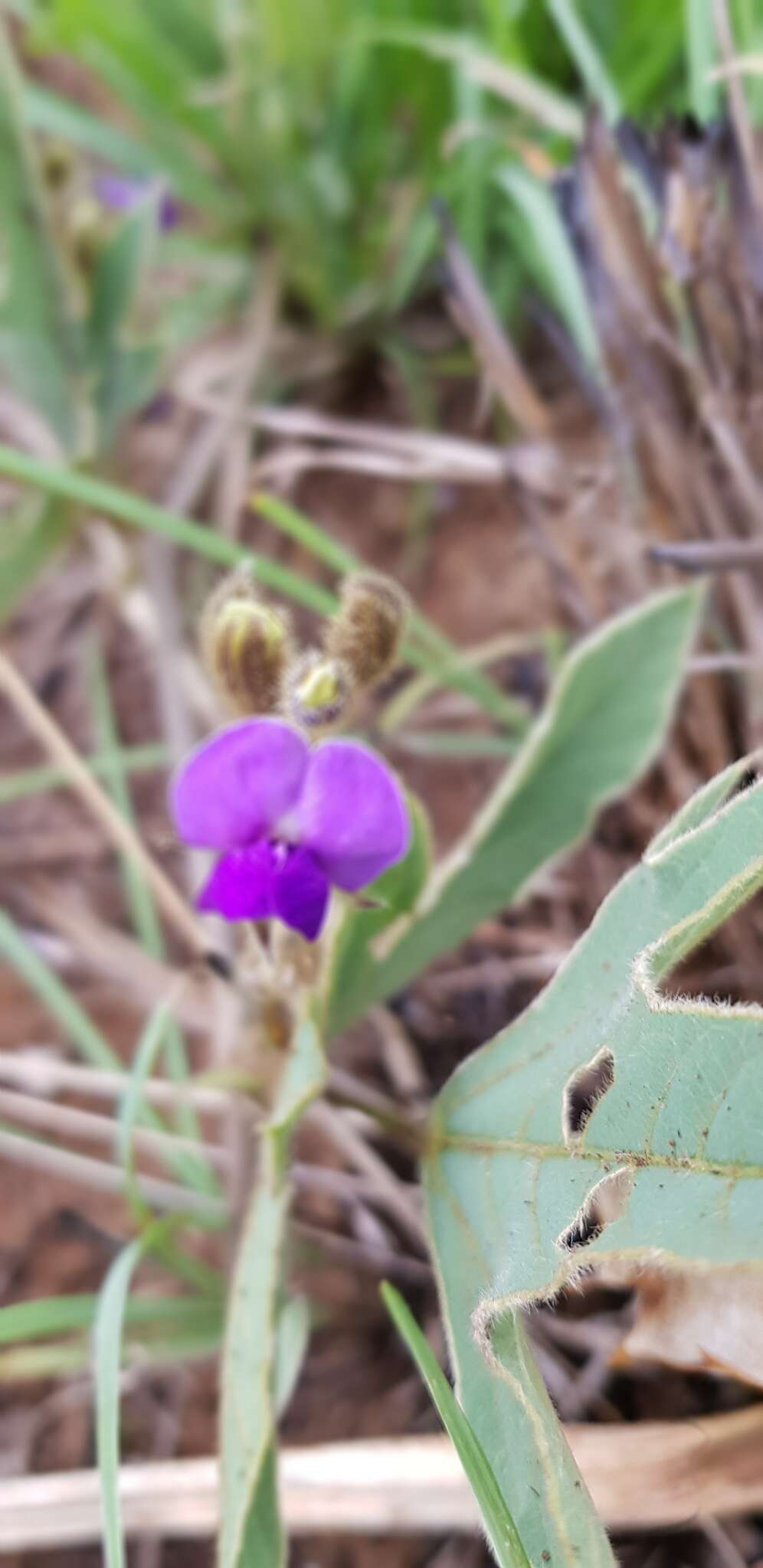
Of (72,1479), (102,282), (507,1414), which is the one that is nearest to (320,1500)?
(72,1479)

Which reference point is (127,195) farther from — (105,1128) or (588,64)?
(105,1128)

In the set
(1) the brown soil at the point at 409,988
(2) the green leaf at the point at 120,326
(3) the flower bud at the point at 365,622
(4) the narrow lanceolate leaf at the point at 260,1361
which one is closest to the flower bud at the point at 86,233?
(2) the green leaf at the point at 120,326

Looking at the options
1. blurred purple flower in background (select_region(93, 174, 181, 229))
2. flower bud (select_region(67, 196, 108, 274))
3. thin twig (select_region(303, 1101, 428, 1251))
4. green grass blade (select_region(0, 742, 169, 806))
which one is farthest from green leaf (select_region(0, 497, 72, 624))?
thin twig (select_region(303, 1101, 428, 1251))

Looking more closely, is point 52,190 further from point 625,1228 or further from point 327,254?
point 625,1228

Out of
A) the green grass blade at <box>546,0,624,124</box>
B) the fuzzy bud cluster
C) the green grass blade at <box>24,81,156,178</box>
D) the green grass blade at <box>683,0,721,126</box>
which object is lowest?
the fuzzy bud cluster

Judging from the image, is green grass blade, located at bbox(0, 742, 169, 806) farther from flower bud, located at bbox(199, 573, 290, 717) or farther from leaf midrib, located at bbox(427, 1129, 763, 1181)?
leaf midrib, located at bbox(427, 1129, 763, 1181)

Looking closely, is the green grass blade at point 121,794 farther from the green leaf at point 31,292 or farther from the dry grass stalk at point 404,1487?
the dry grass stalk at point 404,1487
